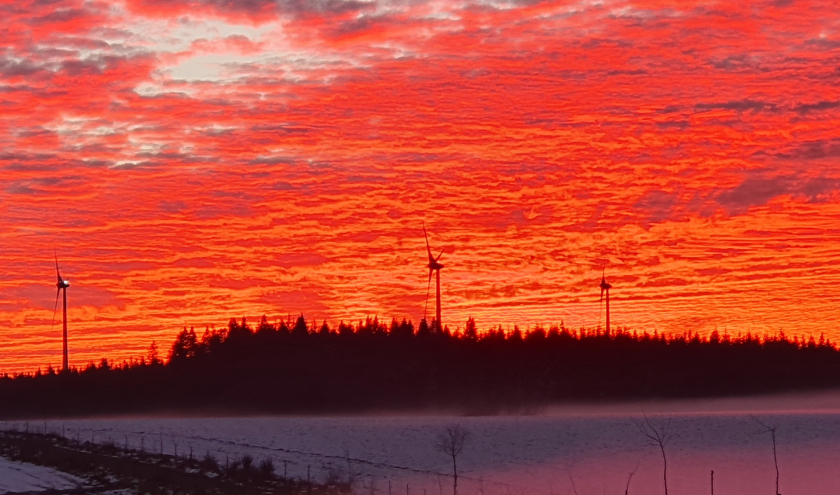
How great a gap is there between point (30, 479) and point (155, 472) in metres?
6.73

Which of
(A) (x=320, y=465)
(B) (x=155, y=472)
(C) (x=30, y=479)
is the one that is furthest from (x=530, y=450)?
(C) (x=30, y=479)

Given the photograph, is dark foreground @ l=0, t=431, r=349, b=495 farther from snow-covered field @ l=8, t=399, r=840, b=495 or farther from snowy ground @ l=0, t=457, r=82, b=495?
snow-covered field @ l=8, t=399, r=840, b=495

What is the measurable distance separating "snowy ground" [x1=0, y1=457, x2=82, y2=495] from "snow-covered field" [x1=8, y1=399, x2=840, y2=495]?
1183cm

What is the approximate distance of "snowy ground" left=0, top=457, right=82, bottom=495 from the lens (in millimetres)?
67250

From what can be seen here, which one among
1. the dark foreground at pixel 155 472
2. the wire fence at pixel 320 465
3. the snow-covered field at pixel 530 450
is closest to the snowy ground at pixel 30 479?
the dark foreground at pixel 155 472

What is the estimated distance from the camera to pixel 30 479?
7131cm

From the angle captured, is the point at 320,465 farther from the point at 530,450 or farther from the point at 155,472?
the point at 530,450

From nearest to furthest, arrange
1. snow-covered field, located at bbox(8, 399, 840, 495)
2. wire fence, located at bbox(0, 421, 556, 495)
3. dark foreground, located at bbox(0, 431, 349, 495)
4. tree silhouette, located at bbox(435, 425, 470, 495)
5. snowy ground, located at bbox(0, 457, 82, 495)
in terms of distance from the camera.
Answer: dark foreground, located at bbox(0, 431, 349, 495) → snowy ground, located at bbox(0, 457, 82, 495) → wire fence, located at bbox(0, 421, 556, 495) → snow-covered field, located at bbox(8, 399, 840, 495) → tree silhouette, located at bbox(435, 425, 470, 495)

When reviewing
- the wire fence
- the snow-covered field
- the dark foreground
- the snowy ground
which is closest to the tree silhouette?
the snow-covered field

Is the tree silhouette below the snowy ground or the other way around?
the other way around

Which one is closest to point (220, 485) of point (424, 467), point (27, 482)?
point (27, 482)

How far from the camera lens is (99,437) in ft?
337

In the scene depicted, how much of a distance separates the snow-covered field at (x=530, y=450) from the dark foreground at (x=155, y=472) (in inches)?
110

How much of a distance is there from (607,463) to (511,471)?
9357 mm
